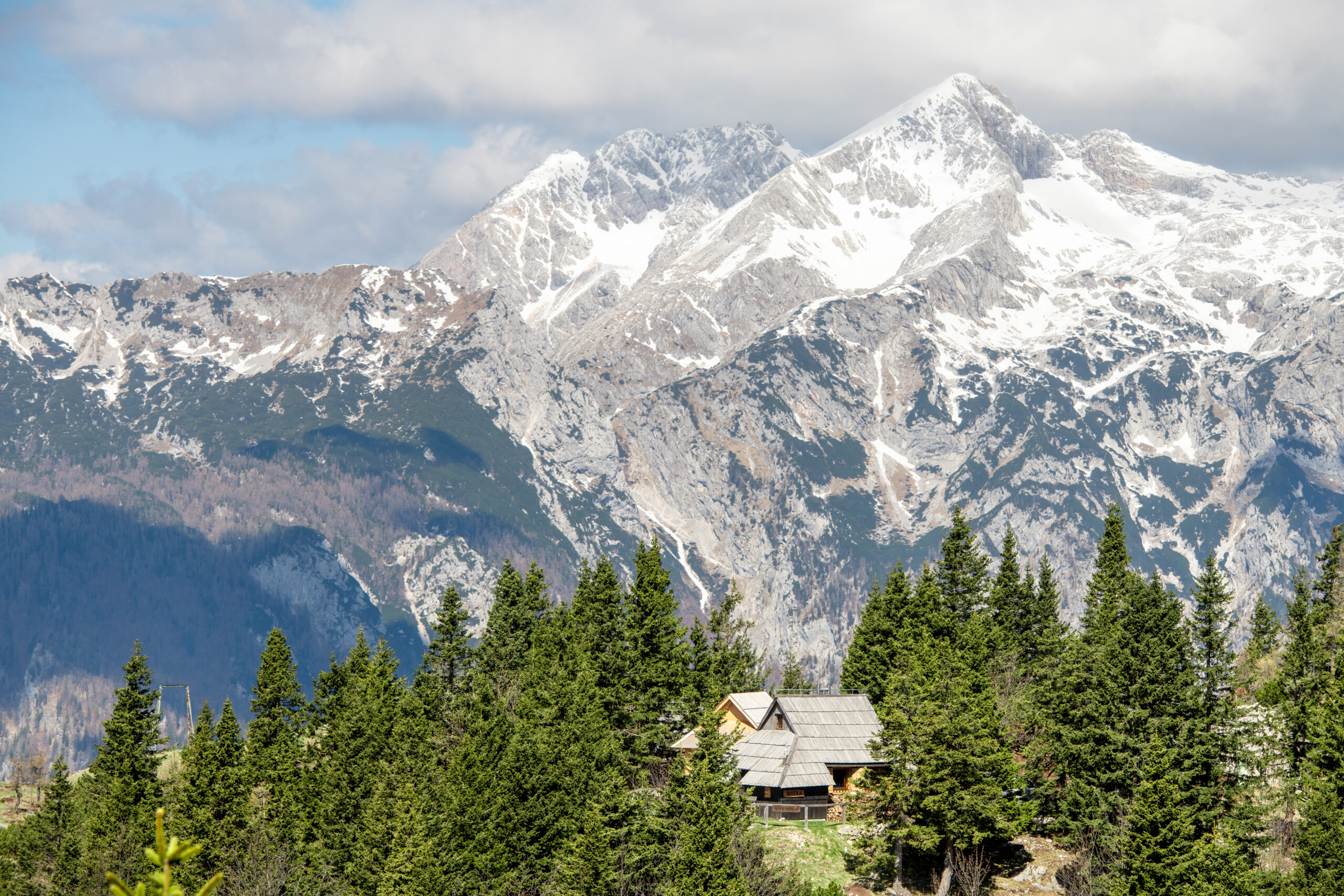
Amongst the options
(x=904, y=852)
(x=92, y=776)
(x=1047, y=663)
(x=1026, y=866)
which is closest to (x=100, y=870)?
(x=92, y=776)

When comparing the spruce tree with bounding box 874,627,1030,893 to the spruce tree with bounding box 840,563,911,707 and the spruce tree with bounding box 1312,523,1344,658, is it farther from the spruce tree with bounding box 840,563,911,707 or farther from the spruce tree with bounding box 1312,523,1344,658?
the spruce tree with bounding box 1312,523,1344,658

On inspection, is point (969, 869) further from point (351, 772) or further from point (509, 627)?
point (509, 627)

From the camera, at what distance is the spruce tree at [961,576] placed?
110625 millimetres

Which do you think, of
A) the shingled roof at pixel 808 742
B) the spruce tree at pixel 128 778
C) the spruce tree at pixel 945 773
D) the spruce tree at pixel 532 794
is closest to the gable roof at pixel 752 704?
the shingled roof at pixel 808 742

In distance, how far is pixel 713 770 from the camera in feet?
232

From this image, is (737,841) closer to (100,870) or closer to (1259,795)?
(1259,795)

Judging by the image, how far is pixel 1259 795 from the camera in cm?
8369

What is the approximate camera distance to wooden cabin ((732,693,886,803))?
290 ft

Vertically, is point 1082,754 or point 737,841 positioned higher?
point 1082,754

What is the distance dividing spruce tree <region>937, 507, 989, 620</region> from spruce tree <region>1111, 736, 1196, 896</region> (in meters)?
40.6

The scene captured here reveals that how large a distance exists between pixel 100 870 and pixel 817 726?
51.1 metres

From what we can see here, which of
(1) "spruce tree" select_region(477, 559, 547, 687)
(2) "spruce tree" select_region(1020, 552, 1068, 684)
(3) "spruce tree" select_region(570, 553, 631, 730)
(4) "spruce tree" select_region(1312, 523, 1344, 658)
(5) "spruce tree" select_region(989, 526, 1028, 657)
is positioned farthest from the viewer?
(1) "spruce tree" select_region(477, 559, 547, 687)

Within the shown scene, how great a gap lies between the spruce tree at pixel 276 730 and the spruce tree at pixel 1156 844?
5556 cm

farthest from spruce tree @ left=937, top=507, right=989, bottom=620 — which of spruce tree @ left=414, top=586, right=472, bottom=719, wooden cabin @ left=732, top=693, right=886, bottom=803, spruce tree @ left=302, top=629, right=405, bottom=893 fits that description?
spruce tree @ left=302, top=629, right=405, bottom=893
